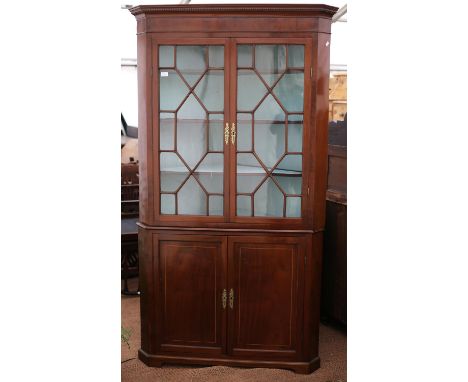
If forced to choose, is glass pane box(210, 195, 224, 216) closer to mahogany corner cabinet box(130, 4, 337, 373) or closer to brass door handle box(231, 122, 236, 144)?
mahogany corner cabinet box(130, 4, 337, 373)

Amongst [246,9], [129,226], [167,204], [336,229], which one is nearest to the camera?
[246,9]

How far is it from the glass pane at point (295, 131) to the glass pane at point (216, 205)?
44 cm

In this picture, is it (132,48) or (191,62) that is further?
(132,48)

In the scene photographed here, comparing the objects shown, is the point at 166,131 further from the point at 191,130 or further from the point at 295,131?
the point at 295,131

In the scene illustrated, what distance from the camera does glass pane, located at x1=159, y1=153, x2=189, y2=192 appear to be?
306 cm

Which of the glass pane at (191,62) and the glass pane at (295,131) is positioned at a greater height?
the glass pane at (191,62)

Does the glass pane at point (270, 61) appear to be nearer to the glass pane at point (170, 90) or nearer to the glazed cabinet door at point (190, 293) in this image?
the glass pane at point (170, 90)

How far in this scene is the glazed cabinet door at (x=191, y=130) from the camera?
9.75 ft

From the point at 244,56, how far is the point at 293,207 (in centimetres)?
80

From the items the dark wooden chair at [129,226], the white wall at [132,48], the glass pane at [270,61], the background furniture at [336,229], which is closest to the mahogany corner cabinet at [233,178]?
the glass pane at [270,61]

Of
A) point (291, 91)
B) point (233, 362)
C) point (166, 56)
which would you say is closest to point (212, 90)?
point (166, 56)

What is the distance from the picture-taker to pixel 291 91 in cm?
298
